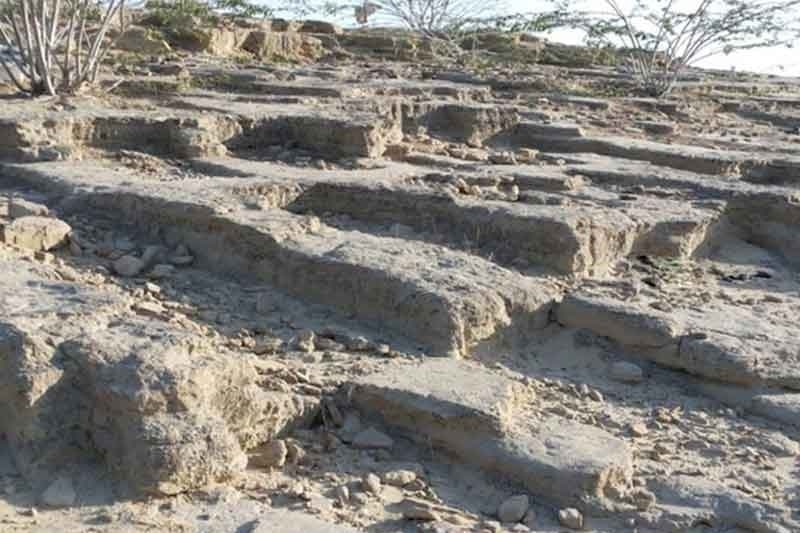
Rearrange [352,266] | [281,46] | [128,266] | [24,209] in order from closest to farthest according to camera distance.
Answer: [352,266], [128,266], [24,209], [281,46]

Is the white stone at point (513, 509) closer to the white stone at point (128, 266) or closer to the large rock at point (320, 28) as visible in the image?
the white stone at point (128, 266)

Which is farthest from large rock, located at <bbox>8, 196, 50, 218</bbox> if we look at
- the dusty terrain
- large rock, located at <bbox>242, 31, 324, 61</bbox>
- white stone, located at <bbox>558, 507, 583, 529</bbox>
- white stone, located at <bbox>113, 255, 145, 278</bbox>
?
large rock, located at <bbox>242, 31, 324, 61</bbox>

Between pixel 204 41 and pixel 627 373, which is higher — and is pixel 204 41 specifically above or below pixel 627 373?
above

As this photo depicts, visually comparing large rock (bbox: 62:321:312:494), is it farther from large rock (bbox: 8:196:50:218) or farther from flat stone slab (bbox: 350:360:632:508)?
large rock (bbox: 8:196:50:218)

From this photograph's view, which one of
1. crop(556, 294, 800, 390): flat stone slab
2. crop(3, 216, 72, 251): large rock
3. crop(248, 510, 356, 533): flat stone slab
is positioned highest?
crop(3, 216, 72, 251): large rock

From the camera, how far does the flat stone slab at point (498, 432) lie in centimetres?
235

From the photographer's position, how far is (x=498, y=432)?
2471 millimetres

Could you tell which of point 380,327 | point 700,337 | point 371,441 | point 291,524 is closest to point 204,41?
point 380,327

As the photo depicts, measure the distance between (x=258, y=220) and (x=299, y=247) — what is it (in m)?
0.27

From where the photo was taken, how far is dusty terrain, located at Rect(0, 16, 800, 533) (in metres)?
2.24

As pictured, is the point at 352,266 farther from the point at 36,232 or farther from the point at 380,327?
the point at 36,232

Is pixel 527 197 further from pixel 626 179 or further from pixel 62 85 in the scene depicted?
pixel 62 85

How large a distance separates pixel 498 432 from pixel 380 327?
0.75 meters

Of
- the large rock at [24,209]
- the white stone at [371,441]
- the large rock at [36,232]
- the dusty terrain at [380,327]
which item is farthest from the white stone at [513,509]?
the large rock at [24,209]
